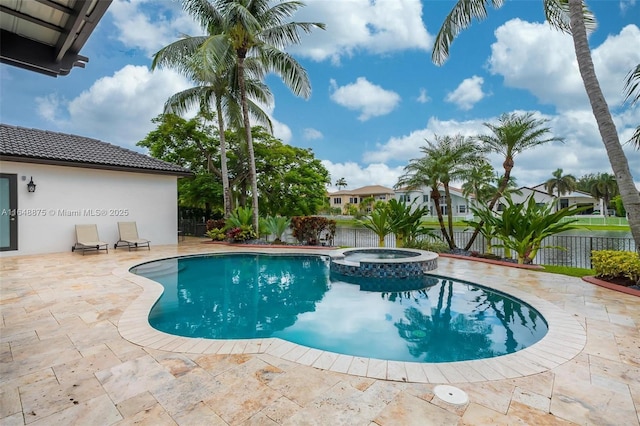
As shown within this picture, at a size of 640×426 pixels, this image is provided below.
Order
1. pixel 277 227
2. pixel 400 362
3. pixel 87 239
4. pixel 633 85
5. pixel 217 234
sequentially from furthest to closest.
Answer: pixel 217 234, pixel 277 227, pixel 87 239, pixel 633 85, pixel 400 362

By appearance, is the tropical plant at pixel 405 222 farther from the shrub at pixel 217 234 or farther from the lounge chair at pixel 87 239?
the lounge chair at pixel 87 239

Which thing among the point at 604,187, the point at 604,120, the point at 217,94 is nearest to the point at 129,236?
the point at 217,94

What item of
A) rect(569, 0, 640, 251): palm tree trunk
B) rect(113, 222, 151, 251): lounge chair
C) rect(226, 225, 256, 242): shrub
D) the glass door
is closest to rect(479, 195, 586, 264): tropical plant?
rect(569, 0, 640, 251): palm tree trunk

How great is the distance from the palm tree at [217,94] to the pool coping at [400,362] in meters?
13.0

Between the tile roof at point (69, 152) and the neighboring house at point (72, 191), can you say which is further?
the tile roof at point (69, 152)

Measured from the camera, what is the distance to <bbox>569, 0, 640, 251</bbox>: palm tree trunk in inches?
245

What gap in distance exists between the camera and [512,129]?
427 inches

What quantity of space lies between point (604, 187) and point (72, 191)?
71.5 m

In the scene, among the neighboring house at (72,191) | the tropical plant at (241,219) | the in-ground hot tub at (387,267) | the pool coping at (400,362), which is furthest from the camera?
the tropical plant at (241,219)

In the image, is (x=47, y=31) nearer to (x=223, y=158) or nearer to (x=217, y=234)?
(x=223, y=158)

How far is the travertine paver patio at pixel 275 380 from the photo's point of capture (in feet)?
8.52

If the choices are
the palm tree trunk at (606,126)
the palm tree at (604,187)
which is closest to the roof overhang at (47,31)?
the palm tree trunk at (606,126)

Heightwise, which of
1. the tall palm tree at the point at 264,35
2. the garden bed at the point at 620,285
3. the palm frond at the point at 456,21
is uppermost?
the tall palm tree at the point at 264,35

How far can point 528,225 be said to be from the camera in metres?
9.25
